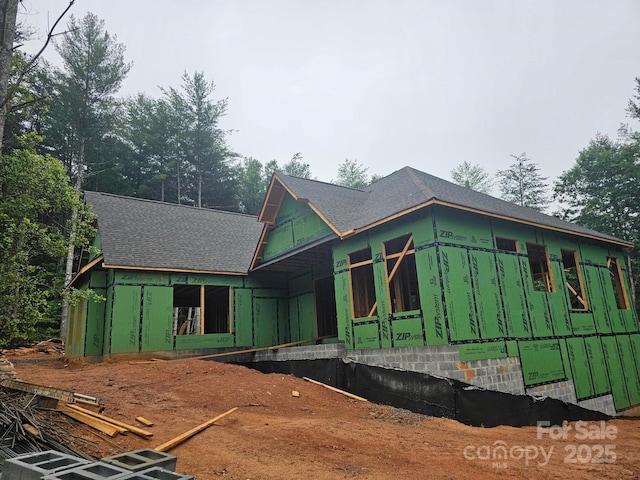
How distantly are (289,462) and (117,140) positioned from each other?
3178cm

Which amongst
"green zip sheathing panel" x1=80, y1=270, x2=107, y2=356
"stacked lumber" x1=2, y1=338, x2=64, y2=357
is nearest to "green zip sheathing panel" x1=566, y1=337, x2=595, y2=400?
Result: "green zip sheathing panel" x1=80, y1=270, x2=107, y2=356

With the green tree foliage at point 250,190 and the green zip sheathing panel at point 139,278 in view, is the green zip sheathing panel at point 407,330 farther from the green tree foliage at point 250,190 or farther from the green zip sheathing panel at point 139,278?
Answer: the green tree foliage at point 250,190

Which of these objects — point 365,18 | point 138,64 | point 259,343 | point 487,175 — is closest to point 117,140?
point 138,64

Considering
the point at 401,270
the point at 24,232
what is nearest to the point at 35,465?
the point at 24,232

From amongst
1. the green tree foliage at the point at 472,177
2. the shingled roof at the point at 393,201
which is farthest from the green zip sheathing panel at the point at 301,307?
the green tree foliage at the point at 472,177

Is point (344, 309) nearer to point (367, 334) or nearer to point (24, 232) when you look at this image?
point (367, 334)

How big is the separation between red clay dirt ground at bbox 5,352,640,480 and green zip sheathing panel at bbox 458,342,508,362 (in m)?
1.42

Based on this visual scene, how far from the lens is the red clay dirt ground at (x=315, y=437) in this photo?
5.17 metres

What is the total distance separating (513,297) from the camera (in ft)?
34.5

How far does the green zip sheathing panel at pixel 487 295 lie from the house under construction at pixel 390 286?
0.13 ft

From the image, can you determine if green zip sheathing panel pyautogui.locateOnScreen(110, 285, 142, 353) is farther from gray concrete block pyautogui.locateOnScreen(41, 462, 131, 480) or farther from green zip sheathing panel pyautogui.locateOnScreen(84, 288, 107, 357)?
gray concrete block pyautogui.locateOnScreen(41, 462, 131, 480)

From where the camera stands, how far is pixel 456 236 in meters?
9.84

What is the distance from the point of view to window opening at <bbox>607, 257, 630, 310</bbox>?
14.4 m

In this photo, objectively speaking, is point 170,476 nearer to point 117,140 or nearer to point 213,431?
point 213,431
